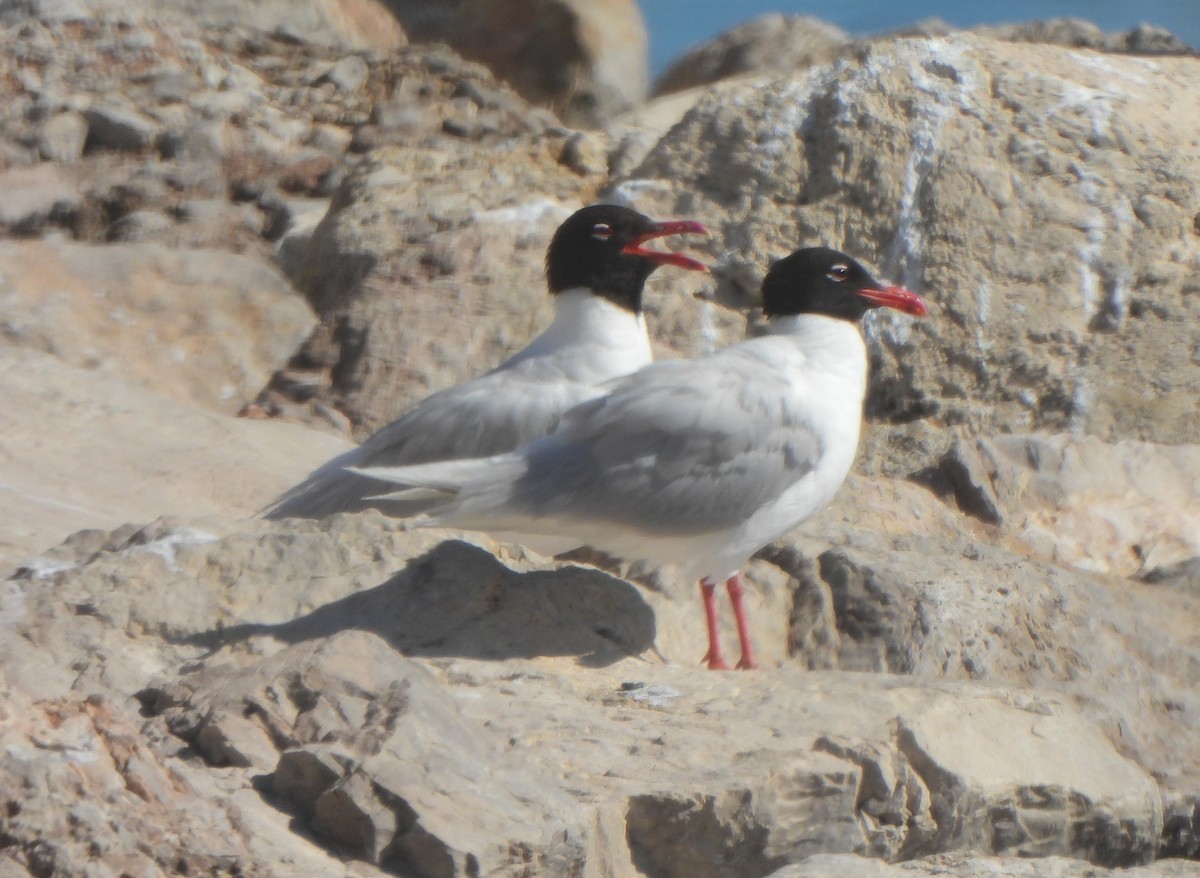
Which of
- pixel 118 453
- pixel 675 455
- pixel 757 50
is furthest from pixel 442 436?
pixel 757 50

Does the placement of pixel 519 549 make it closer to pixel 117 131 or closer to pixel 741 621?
pixel 741 621

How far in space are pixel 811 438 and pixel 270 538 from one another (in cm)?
163

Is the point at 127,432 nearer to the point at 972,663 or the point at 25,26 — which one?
the point at 972,663

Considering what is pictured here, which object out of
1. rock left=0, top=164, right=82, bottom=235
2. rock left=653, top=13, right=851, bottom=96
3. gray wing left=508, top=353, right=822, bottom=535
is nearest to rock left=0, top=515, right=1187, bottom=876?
gray wing left=508, top=353, right=822, bottom=535

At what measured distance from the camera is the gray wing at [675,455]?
17.9 feet

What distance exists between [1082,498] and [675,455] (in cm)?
271

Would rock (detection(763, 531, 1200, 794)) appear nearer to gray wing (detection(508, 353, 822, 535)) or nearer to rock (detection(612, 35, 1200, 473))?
gray wing (detection(508, 353, 822, 535))

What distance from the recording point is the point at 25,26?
12.3 m

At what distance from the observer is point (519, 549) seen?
Answer: 19.4 ft

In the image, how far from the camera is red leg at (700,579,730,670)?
5.66 m

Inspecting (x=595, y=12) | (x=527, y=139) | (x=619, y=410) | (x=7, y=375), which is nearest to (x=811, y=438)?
(x=619, y=410)

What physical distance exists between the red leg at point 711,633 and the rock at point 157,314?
3.72 meters

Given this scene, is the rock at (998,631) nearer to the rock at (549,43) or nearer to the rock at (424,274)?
the rock at (424,274)

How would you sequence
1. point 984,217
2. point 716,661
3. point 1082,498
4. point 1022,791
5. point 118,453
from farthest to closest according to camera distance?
point 984,217
point 1082,498
point 118,453
point 716,661
point 1022,791
